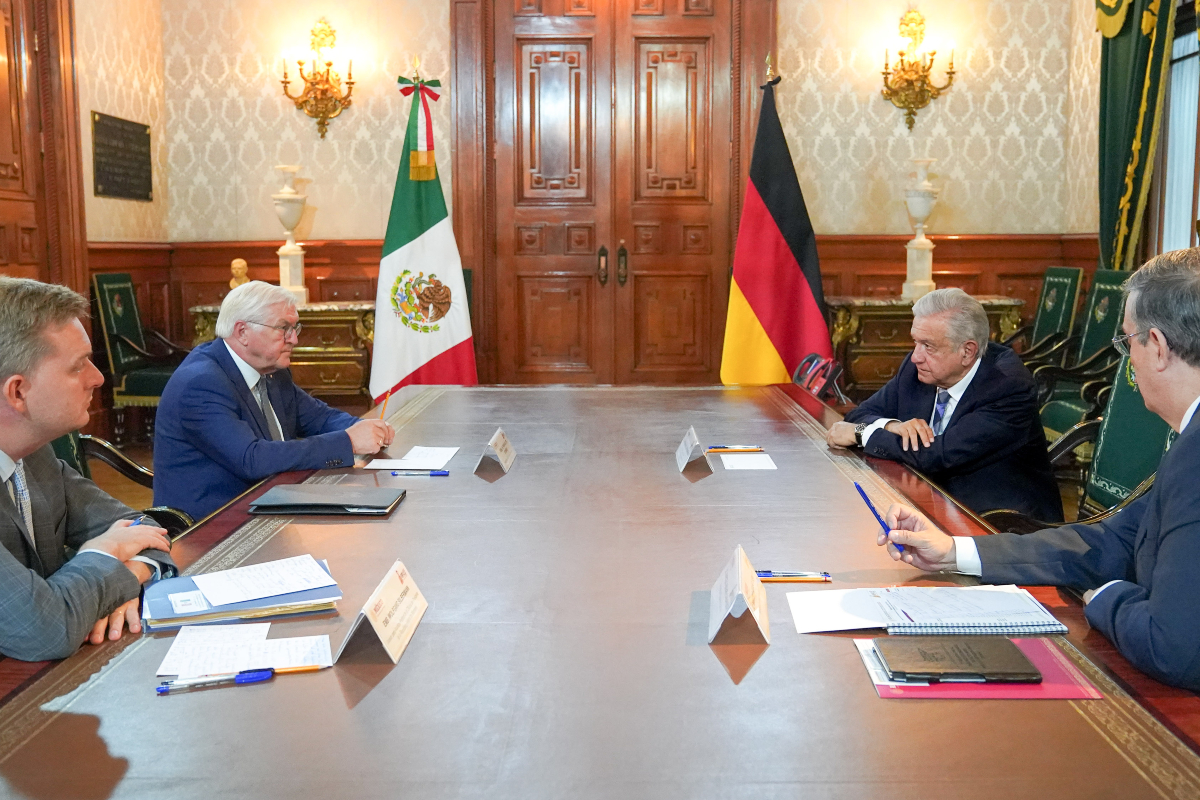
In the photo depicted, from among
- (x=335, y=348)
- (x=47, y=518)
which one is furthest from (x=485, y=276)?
(x=47, y=518)

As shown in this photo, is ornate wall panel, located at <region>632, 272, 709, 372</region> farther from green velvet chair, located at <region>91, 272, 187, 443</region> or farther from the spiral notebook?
the spiral notebook

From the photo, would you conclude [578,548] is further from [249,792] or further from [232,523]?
[249,792]

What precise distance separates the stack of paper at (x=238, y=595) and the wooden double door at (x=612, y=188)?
5.16 meters

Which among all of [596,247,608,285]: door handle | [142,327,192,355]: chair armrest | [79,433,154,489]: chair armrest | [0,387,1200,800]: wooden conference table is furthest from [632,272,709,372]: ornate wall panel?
[0,387,1200,800]: wooden conference table

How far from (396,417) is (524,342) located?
339 centimetres

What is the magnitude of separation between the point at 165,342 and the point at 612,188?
2834 mm

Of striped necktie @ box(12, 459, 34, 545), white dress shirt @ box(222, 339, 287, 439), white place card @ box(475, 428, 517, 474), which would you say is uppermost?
white dress shirt @ box(222, 339, 287, 439)

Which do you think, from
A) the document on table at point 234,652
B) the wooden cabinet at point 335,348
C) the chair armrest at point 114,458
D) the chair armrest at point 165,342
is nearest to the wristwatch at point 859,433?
the document on table at point 234,652

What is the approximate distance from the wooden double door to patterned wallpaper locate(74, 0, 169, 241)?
211 centimetres

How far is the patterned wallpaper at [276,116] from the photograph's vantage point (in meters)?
6.72

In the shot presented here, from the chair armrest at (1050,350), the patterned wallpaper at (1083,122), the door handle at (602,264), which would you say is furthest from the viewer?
the door handle at (602,264)

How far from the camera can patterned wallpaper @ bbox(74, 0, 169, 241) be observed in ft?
19.4

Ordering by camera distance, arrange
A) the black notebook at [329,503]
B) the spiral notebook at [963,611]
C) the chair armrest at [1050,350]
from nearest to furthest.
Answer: the spiral notebook at [963,611], the black notebook at [329,503], the chair armrest at [1050,350]

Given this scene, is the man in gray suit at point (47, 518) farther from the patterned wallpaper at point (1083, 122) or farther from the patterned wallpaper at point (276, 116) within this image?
the patterned wallpaper at point (1083, 122)
